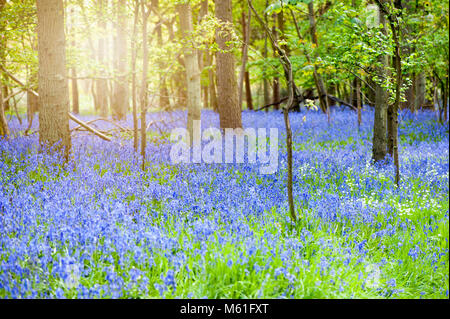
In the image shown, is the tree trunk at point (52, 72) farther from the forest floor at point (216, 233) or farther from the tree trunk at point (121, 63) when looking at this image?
the tree trunk at point (121, 63)

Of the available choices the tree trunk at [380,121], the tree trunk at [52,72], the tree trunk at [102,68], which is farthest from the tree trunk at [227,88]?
the tree trunk at [52,72]

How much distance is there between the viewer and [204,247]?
2645 mm

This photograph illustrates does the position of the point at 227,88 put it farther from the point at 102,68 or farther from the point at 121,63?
the point at 121,63

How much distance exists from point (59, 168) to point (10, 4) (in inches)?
179

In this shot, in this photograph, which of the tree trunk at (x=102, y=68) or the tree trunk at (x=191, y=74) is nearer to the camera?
the tree trunk at (x=191, y=74)

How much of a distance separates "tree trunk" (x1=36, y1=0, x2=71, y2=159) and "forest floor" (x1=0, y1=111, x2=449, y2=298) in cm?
57

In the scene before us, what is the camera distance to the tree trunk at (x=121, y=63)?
311 inches

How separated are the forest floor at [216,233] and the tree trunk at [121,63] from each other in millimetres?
3305

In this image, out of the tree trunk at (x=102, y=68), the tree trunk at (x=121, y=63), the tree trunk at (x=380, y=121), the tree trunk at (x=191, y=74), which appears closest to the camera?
the tree trunk at (x=380, y=121)

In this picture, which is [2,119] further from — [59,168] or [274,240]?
[274,240]

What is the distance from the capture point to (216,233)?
295cm

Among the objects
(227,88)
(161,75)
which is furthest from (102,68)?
(227,88)
